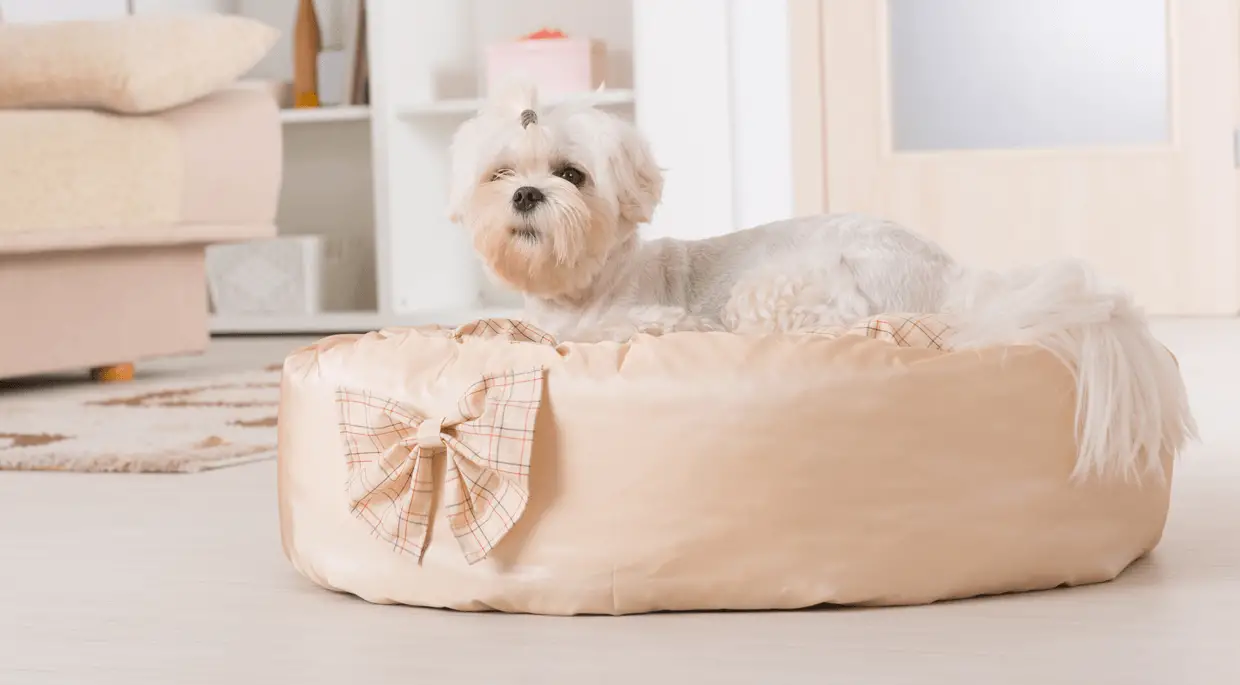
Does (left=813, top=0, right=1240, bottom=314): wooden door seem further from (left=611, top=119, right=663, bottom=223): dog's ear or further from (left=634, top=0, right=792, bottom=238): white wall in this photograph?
(left=611, top=119, right=663, bottom=223): dog's ear

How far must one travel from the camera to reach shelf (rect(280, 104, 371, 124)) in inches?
164

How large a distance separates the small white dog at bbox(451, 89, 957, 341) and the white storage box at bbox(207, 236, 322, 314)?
263 cm

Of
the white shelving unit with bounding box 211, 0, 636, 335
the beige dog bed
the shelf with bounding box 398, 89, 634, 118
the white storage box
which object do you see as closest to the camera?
the beige dog bed

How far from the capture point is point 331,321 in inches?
168

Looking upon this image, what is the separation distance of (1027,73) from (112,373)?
2295mm

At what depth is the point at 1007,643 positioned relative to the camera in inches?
43.6

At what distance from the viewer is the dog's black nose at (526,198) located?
1569mm

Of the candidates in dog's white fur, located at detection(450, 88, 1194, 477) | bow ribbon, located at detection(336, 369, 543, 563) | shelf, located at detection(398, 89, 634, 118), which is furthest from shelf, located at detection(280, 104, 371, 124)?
bow ribbon, located at detection(336, 369, 543, 563)

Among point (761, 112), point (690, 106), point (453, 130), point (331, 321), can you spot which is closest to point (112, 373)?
point (331, 321)

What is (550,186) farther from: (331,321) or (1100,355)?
(331,321)

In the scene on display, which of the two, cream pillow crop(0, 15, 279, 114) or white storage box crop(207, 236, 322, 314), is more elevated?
cream pillow crop(0, 15, 279, 114)

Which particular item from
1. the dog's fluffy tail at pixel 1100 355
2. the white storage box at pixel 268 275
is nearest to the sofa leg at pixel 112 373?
the white storage box at pixel 268 275

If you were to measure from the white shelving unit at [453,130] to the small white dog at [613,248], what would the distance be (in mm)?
1989

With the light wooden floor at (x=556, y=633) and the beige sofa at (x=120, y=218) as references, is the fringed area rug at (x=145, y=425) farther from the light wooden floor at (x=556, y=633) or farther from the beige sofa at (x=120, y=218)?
the light wooden floor at (x=556, y=633)
